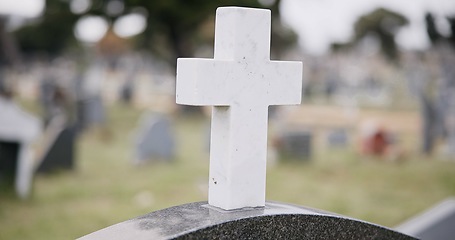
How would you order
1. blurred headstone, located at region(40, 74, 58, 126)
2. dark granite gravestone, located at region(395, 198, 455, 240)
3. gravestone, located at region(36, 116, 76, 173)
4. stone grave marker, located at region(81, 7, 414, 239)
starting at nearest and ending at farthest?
stone grave marker, located at region(81, 7, 414, 239) < dark granite gravestone, located at region(395, 198, 455, 240) < gravestone, located at region(36, 116, 76, 173) < blurred headstone, located at region(40, 74, 58, 126)

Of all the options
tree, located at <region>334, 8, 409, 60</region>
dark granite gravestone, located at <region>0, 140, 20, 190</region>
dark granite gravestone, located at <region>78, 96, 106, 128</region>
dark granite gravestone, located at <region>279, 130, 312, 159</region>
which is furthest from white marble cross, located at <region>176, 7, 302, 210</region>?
tree, located at <region>334, 8, 409, 60</region>

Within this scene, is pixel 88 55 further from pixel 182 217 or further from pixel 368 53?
pixel 182 217

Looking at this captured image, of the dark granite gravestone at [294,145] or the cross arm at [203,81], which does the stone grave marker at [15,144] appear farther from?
the cross arm at [203,81]

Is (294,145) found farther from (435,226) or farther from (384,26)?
(384,26)

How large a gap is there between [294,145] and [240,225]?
28.6 ft

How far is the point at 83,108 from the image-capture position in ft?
48.9

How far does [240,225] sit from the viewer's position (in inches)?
85.9

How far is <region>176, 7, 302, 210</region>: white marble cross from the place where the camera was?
2.25 meters

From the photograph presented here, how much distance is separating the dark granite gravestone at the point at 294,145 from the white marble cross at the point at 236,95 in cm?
843

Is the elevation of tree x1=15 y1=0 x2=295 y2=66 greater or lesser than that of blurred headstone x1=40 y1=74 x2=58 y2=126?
greater

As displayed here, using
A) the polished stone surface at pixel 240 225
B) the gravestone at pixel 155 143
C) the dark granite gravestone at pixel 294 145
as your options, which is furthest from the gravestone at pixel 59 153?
the polished stone surface at pixel 240 225

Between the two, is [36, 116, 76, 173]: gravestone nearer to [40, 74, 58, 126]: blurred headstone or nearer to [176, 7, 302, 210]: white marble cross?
[40, 74, 58, 126]: blurred headstone

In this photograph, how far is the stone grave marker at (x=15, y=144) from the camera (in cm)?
723

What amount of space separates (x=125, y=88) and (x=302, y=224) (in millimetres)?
23174
